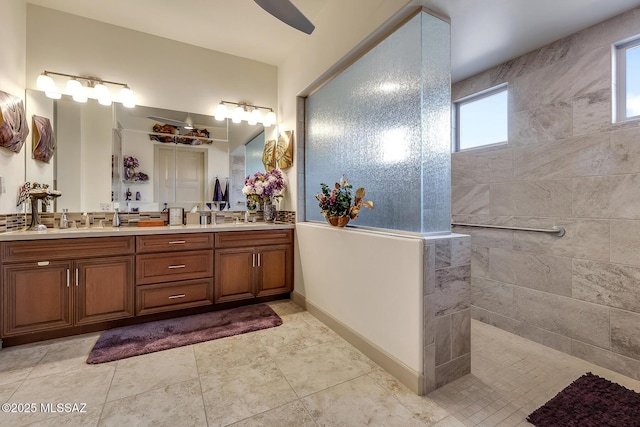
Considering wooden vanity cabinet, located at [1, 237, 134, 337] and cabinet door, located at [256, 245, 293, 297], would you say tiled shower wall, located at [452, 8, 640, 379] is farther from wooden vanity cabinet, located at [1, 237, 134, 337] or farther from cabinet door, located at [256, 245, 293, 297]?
wooden vanity cabinet, located at [1, 237, 134, 337]

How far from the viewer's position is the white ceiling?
5.97ft

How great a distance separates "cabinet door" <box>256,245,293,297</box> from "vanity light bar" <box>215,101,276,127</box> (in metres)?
1.54

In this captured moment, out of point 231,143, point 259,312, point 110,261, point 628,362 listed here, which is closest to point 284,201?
point 231,143

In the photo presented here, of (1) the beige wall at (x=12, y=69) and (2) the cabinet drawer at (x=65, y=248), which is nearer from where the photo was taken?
(2) the cabinet drawer at (x=65, y=248)

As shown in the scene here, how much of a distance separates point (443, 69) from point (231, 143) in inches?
94.3

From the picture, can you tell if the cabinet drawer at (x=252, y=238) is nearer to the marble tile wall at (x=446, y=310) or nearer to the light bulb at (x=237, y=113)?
the light bulb at (x=237, y=113)

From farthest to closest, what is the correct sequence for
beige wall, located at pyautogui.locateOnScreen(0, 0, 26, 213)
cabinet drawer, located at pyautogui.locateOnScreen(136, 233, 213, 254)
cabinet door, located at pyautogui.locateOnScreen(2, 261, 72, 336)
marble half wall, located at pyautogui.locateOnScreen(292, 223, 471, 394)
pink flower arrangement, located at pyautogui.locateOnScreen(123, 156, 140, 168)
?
pink flower arrangement, located at pyautogui.locateOnScreen(123, 156, 140, 168) < cabinet drawer, located at pyautogui.locateOnScreen(136, 233, 213, 254) < beige wall, located at pyautogui.locateOnScreen(0, 0, 26, 213) < cabinet door, located at pyautogui.locateOnScreen(2, 261, 72, 336) < marble half wall, located at pyautogui.locateOnScreen(292, 223, 471, 394)

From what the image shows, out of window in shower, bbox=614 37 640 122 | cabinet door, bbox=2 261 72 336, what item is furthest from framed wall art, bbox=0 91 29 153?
window in shower, bbox=614 37 640 122

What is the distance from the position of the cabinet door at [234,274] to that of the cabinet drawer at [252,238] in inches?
2.4

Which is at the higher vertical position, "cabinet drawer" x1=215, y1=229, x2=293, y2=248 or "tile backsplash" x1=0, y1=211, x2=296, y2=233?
"tile backsplash" x1=0, y1=211, x2=296, y2=233

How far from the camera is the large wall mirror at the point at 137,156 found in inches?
103

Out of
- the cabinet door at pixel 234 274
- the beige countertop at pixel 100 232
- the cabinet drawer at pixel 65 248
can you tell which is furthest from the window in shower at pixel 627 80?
the cabinet drawer at pixel 65 248

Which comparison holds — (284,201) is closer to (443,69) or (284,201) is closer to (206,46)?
(206,46)

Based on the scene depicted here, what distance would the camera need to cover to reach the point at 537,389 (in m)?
1.65
